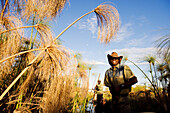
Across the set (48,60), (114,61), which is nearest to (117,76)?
(114,61)

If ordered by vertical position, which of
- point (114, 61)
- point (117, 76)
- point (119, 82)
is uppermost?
point (114, 61)

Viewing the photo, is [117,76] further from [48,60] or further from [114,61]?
[48,60]

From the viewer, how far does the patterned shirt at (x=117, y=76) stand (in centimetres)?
224

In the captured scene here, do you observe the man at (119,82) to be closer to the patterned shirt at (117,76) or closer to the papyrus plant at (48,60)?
the patterned shirt at (117,76)

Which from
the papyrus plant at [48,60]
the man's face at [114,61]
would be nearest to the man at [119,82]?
Answer: the man's face at [114,61]

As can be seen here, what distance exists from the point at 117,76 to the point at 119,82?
12 centimetres

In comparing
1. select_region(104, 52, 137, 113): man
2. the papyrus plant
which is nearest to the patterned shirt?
select_region(104, 52, 137, 113): man

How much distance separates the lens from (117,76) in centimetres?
234

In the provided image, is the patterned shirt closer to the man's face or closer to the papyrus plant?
the man's face

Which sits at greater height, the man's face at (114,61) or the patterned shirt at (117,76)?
the man's face at (114,61)

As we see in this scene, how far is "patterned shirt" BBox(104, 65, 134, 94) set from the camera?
2.24 metres

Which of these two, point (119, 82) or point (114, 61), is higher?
point (114, 61)

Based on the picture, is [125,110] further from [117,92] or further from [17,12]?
[17,12]

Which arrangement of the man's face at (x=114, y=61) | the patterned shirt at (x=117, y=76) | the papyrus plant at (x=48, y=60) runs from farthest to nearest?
1. the man's face at (x=114, y=61)
2. the patterned shirt at (x=117, y=76)
3. the papyrus plant at (x=48, y=60)
